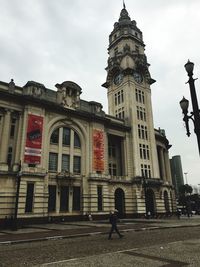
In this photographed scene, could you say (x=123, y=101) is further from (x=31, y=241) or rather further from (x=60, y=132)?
(x=31, y=241)

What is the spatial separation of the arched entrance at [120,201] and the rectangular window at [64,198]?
11168mm

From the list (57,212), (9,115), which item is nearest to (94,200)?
(57,212)

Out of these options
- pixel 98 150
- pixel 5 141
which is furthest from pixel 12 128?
pixel 98 150

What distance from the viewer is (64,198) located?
3681 centimetres

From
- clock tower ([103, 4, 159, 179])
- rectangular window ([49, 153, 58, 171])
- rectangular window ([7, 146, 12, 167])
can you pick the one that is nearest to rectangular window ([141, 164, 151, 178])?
clock tower ([103, 4, 159, 179])

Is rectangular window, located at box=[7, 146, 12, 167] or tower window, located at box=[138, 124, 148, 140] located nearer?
rectangular window, located at box=[7, 146, 12, 167]

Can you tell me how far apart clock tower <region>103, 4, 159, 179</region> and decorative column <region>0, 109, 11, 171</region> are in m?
23.6

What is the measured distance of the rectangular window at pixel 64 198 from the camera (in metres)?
36.3

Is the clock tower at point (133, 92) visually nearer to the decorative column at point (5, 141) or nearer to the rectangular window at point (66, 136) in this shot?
the rectangular window at point (66, 136)

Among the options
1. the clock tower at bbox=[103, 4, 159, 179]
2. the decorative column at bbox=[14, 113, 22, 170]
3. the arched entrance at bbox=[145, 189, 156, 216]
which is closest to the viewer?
the decorative column at bbox=[14, 113, 22, 170]

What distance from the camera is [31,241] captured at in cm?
1514

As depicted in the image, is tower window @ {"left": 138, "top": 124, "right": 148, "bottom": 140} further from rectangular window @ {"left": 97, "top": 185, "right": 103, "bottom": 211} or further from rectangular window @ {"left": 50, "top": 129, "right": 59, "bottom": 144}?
rectangular window @ {"left": 50, "top": 129, "right": 59, "bottom": 144}

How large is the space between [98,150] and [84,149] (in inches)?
104

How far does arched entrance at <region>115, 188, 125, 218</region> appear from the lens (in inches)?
1720
